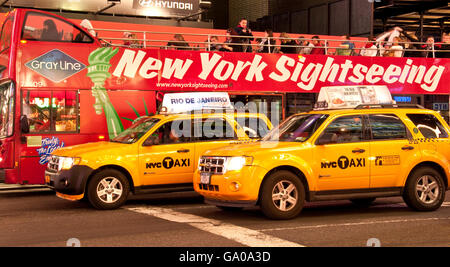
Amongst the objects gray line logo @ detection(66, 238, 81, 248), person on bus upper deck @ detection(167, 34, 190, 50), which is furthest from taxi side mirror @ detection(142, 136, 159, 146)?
person on bus upper deck @ detection(167, 34, 190, 50)

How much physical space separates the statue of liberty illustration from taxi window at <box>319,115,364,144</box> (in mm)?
5936

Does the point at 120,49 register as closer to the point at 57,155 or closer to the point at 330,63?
the point at 57,155

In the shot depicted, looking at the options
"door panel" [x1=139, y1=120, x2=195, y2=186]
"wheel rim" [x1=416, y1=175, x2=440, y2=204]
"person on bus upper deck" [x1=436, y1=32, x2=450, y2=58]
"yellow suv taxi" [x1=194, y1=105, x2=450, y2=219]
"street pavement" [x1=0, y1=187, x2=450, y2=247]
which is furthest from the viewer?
"person on bus upper deck" [x1=436, y1=32, x2=450, y2=58]

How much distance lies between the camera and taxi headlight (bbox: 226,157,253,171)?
10016mm

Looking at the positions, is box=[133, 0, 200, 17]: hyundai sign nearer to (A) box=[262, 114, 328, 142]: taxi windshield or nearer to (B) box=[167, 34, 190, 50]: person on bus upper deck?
(B) box=[167, 34, 190, 50]: person on bus upper deck

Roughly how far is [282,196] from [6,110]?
285 inches

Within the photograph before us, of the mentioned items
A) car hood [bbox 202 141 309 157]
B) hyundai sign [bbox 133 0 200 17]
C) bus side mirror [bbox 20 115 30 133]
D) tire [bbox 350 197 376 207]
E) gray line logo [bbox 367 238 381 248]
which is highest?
hyundai sign [bbox 133 0 200 17]

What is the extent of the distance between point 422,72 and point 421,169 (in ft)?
27.1

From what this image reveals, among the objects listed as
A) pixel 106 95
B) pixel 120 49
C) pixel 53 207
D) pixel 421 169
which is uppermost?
pixel 120 49

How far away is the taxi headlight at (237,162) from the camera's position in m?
10.0

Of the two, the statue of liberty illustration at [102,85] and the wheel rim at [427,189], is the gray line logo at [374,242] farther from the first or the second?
the statue of liberty illustration at [102,85]

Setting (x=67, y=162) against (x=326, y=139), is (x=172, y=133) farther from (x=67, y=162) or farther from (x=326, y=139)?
(x=326, y=139)

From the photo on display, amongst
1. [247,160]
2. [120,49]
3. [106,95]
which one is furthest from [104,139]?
[247,160]

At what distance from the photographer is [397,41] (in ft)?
64.4
